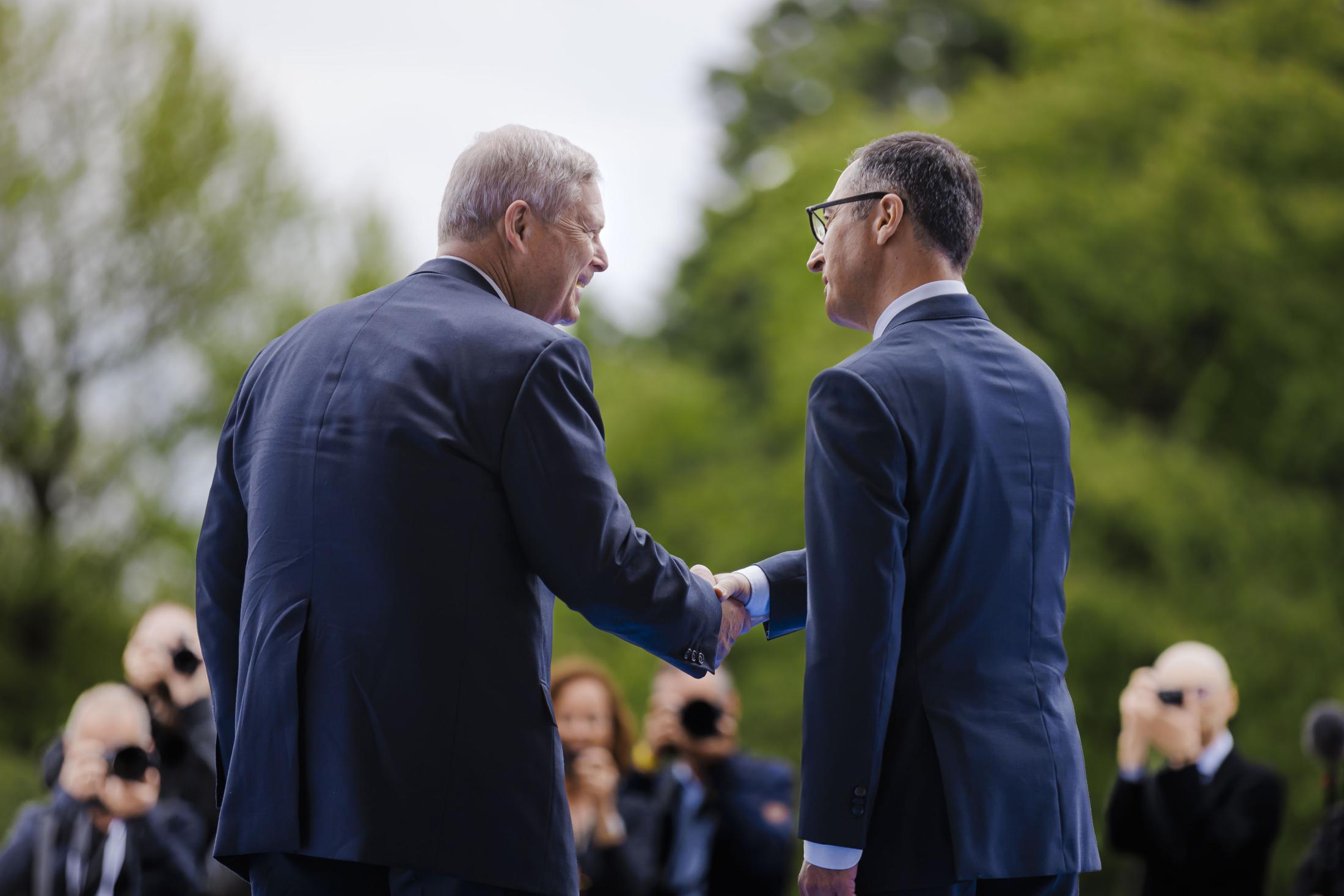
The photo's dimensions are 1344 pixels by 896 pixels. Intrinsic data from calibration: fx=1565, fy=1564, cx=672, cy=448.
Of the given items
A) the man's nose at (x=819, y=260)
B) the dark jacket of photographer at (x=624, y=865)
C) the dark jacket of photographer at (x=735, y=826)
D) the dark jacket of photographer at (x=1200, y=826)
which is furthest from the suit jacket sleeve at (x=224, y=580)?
the dark jacket of photographer at (x=1200, y=826)

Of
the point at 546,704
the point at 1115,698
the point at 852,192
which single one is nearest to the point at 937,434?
the point at 852,192

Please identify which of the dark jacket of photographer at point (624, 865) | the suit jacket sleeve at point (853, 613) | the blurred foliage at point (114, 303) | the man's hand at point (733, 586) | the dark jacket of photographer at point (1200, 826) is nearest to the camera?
the suit jacket sleeve at point (853, 613)

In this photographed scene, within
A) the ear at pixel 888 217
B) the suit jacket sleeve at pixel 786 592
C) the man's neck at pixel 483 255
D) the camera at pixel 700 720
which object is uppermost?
the ear at pixel 888 217

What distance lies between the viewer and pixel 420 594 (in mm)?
2449

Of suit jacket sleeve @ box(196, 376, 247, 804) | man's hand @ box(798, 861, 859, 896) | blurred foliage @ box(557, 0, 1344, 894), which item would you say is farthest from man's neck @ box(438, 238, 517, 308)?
blurred foliage @ box(557, 0, 1344, 894)

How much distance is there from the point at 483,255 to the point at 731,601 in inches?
33.0

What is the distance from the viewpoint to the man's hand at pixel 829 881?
2660mm

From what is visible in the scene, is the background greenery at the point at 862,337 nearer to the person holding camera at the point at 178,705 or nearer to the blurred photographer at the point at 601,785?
the person holding camera at the point at 178,705

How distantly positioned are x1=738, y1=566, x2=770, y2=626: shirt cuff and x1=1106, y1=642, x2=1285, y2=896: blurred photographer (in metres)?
2.86

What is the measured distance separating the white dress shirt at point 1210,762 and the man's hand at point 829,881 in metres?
3.35

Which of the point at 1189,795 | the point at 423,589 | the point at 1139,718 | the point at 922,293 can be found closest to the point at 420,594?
the point at 423,589

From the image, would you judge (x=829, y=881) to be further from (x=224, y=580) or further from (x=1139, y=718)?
(x=1139, y=718)

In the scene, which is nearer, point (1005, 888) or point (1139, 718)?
point (1005, 888)

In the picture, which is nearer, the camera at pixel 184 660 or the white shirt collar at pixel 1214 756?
the camera at pixel 184 660
